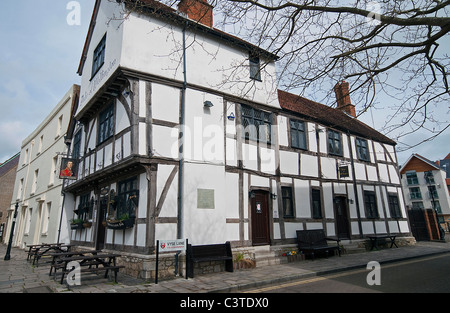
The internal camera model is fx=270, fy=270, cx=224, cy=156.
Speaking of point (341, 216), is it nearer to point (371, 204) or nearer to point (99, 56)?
point (371, 204)

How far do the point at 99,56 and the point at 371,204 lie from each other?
614 inches

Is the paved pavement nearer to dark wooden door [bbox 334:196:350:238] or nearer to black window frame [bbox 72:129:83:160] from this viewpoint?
dark wooden door [bbox 334:196:350:238]

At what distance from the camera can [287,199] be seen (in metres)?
11.5

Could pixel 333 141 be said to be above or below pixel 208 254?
above

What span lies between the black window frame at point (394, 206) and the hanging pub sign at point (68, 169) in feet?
56.7

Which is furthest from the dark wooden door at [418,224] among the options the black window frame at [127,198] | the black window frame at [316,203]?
the black window frame at [127,198]

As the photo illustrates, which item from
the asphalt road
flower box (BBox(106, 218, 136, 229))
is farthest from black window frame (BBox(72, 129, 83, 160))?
the asphalt road

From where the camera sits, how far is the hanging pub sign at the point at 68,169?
1234 centimetres

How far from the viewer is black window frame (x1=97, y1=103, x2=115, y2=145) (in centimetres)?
1036

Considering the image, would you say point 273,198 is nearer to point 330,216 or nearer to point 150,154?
point 330,216

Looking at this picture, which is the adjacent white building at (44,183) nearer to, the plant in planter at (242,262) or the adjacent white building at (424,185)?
the plant in planter at (242,262)

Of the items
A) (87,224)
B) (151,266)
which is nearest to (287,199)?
(151,266)

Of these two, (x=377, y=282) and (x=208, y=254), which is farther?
(x=208, y=254)
